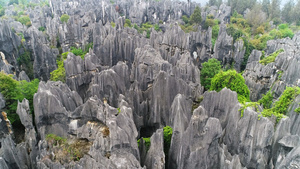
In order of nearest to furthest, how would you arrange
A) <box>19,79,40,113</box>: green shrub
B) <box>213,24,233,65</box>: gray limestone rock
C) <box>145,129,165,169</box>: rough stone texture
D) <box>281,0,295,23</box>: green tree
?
<box>145,129,165,169</box>: rough stone texture
<box>19,79,40,113</box>: green shrub
<box>213,24,233,65</box>: gray limestone rock
<box>281,0,295,23</box>: green tree

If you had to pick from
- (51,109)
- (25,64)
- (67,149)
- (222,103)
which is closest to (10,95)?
(51,109)

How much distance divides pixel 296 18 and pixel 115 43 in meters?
60.2

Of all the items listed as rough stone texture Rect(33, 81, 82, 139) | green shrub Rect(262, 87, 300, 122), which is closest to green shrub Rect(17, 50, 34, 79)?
rough stone texture Rect(33, 81, 82, 139)

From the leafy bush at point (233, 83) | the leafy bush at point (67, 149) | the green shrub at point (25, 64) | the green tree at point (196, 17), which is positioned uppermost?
the green tree at point (196, 17)

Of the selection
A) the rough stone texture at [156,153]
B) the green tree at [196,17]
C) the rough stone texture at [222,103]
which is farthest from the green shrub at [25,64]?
the green tree at [196,17]

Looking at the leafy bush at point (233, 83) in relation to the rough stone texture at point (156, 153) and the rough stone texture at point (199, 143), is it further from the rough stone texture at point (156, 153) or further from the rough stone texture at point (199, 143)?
the rough stone texture at point (156, 153)

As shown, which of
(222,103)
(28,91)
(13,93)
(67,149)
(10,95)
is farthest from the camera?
(28,91)

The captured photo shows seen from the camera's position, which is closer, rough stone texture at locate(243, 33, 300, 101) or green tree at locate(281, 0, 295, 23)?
rough stone texture at locate(243, 33, 300, 101)

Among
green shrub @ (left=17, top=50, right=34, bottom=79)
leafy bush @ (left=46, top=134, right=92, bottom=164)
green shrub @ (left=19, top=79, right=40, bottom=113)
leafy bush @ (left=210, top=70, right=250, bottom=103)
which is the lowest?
green shrub @ (left=17, top=50, right=34, bottom=79)

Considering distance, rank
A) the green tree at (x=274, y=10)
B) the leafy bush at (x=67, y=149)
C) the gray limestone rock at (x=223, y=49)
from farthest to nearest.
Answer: the green tree at (x=274, y=10)
the gray limestone rock at (x=223, y=49)
the leafy bush at (x=67, y=149)

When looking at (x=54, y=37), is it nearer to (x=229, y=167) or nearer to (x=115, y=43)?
(x=115, y=43)

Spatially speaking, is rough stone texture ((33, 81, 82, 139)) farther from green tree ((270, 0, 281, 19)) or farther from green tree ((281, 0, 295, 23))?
green tree ((281, 0, 295, 23))

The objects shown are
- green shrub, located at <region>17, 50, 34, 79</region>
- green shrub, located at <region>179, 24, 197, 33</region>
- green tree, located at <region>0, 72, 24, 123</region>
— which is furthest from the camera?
green shrub, located at <region>179, 24, 197, 33</region>

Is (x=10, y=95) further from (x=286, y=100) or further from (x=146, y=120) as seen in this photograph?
(x=286, y=100)
